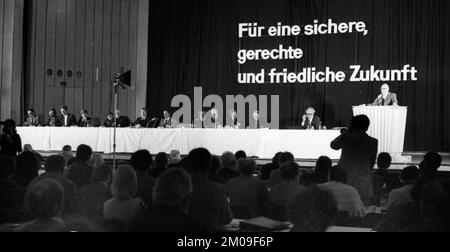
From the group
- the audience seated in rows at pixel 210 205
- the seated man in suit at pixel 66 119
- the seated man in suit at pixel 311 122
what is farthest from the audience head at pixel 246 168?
the seated man in suit at pixel 66 119

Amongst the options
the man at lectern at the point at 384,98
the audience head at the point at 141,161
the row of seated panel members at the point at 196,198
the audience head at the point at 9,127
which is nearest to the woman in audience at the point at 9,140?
the audience head at the point at 9,127

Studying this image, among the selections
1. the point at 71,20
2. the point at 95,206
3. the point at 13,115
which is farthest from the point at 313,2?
the point at 95,206

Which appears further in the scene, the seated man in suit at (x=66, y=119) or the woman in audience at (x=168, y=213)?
the seated man in suit at (x=66, y=119)

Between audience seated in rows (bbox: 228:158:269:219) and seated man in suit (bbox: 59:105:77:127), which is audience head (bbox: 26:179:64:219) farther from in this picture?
seated man in suit (bbox: 59:105:77:127)

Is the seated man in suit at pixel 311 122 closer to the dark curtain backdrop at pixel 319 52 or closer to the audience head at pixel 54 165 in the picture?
the dark curtain backdrop at pixel 319 52

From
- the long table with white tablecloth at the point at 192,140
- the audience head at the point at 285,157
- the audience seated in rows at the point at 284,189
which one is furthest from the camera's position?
the long table with white tablecloth at the point at 192,140

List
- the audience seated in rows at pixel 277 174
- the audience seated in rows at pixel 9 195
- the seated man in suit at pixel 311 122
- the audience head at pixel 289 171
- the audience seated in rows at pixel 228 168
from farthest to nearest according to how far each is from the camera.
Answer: the seated man in suit at pixel 311 122, the audience seated in rows at pixel 228 168, the audience seated in rows at pixel 277 174, the audience head at pixel 289 171, the audience seated in rows at pixel 9 195

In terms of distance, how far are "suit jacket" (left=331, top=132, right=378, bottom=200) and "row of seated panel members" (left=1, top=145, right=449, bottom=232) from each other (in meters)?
0.45

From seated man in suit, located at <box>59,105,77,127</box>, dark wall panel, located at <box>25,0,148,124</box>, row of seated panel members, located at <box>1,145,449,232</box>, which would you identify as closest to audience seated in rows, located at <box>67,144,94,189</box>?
row of seated panel members, located at <box>1,145,449,232</box>

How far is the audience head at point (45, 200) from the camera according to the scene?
297cm

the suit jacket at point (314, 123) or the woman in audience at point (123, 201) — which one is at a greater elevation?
the suit jacket at point (314, 123)

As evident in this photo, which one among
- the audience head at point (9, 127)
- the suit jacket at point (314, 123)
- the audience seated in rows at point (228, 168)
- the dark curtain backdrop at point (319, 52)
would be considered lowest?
the audience seated in rows at point (228, 168)
